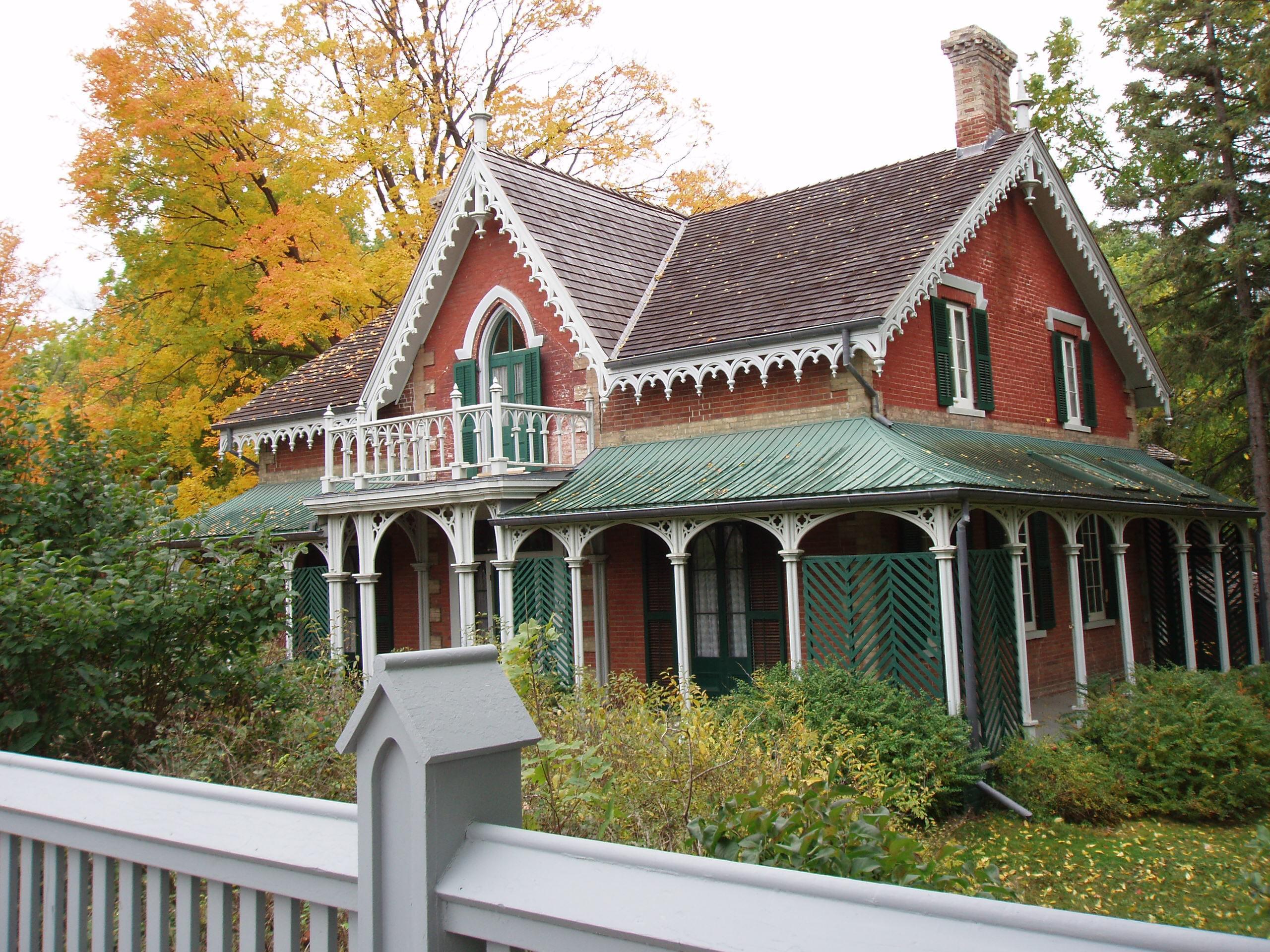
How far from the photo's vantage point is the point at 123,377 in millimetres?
26109

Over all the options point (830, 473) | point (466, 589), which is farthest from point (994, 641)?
point (466, 589)

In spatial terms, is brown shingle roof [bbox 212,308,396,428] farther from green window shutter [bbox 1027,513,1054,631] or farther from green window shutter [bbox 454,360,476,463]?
green window shutter [bbox 1027,513,1054,631]

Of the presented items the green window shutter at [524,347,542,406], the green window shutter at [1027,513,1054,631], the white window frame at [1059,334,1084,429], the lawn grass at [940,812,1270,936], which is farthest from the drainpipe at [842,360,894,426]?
the white window frame at [1059,334,1084,429]

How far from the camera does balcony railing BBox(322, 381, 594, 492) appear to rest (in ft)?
50.5

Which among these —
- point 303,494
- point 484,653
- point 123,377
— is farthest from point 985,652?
point 123,377

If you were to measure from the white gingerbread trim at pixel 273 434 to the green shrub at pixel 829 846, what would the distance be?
16.2 m

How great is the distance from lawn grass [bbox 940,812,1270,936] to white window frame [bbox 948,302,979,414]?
7.22m

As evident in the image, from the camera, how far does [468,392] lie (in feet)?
59.7

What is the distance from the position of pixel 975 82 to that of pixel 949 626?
11.0 metres

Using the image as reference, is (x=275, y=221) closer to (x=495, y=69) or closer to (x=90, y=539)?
(x=495, y=69)

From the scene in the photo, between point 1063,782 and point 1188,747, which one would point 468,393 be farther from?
point 1188,747

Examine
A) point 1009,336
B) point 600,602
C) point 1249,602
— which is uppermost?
point 1009,336

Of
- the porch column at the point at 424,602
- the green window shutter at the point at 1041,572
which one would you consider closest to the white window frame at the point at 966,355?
the green window shutter at the point at 1041,572

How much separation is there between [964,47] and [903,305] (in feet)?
23.6
